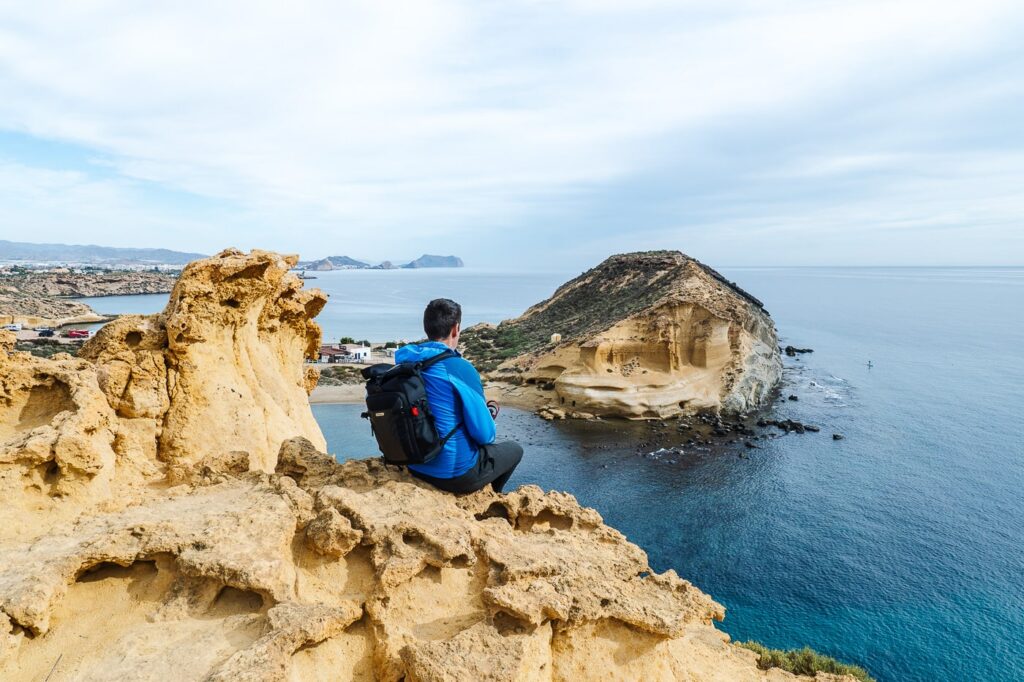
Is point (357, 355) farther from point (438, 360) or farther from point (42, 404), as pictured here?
point (438, 360)

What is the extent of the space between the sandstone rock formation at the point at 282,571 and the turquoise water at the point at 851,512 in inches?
483

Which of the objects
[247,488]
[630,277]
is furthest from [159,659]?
[630,277]

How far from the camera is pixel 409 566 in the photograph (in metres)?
4.64

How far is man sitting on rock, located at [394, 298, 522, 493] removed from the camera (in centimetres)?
496

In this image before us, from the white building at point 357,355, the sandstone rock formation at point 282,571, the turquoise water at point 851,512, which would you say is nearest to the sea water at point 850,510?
the turquoise water at point 851,512

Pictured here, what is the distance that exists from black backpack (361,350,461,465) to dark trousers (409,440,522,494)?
0.60 meters

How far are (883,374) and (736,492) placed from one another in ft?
116

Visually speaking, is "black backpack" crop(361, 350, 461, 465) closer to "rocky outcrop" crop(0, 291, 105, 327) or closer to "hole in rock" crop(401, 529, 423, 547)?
"hole in rock" crop(401, 529, 423, 547)

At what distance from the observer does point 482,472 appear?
5.58 metres

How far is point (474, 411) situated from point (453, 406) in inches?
7.5

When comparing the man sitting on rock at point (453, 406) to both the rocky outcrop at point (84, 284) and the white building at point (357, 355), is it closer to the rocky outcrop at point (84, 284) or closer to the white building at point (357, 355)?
the white building at point (357, 355)

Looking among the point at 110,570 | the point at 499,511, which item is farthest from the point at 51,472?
the point at 499,511

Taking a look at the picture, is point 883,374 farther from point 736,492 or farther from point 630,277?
point 736,492

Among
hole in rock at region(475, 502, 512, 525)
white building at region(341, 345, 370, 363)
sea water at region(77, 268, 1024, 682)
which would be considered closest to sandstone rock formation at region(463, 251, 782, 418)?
sea water at region(77, 268, 1024, 682)
